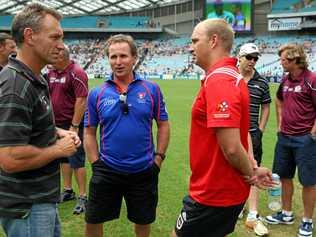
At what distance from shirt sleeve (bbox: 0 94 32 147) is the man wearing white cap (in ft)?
11.5

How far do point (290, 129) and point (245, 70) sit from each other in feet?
3.05

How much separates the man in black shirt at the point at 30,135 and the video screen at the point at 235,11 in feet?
185

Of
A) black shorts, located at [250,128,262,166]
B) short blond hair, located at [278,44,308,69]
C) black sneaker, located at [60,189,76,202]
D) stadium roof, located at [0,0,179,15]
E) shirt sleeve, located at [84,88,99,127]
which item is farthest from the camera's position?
stadium roof, located at [0,0,179,15]

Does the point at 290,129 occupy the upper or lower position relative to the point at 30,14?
lower

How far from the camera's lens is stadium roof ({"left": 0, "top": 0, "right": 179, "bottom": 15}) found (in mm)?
67250

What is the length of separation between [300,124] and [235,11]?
54.7m

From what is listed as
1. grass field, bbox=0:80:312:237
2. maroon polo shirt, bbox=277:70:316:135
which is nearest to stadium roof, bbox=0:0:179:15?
grass field, bbox=0:80:312:237

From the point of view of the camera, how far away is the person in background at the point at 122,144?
4266 mm

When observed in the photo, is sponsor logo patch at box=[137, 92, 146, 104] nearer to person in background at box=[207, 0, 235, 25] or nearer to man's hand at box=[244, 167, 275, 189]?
man's hand at box=[244, 167, 275, 189]

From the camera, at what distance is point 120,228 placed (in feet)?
18.4

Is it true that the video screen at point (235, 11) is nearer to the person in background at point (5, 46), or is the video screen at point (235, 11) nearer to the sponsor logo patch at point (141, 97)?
the person in background at point (5, 46)

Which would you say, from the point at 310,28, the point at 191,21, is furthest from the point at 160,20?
the point at 310,28

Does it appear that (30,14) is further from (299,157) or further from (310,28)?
(310,28)

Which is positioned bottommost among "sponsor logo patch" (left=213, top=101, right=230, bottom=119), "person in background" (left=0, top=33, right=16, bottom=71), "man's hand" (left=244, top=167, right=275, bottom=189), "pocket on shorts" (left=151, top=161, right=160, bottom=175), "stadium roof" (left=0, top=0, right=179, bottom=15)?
"pocket on shorts" (left=151, top=161, right=160, bottom=175)
